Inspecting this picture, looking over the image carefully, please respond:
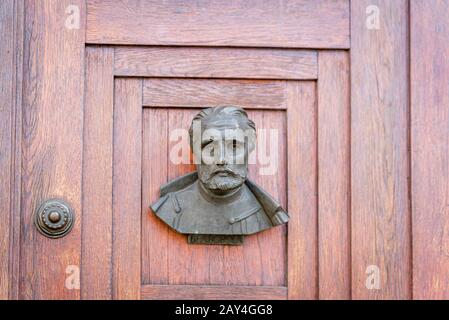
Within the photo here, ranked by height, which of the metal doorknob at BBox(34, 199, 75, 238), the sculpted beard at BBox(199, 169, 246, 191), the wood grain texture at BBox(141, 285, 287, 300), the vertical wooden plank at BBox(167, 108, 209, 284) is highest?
the sculpted beard at BBox(199, 169, 246, 191)

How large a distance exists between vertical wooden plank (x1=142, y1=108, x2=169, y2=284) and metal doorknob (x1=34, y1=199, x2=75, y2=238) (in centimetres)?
20

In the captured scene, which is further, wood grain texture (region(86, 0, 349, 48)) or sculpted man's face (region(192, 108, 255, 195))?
wood grain texture (region(86, 0, 349, 48))

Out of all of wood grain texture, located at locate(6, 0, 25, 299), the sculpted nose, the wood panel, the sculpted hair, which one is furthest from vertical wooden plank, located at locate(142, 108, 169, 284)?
wood grain texture, located at locate(6, 0, 25, 299)

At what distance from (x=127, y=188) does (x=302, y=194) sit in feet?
1.58

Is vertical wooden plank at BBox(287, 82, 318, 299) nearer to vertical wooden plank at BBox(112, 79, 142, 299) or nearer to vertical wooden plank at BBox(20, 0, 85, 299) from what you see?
vertical wooden plank at BBox(112, 79, 142, 299)

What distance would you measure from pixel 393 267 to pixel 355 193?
0.22m

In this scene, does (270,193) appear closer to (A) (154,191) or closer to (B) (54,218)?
(A) (154,191)

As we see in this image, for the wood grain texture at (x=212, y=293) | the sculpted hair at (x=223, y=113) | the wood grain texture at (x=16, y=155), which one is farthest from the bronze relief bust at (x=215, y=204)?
the wood grain texture at (x=16, y=155)

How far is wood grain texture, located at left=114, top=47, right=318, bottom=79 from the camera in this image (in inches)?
84.0

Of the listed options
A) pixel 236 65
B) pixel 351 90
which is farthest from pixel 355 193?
pixel 236 65

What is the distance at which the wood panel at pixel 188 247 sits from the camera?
2115mm

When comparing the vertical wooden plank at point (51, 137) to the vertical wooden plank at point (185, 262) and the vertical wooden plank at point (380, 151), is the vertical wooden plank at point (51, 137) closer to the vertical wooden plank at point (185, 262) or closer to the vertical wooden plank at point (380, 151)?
the vertical wooden plank at point (185, 262)

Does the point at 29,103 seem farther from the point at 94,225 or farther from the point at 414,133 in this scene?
the point at 414,133

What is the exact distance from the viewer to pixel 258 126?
2131mm
